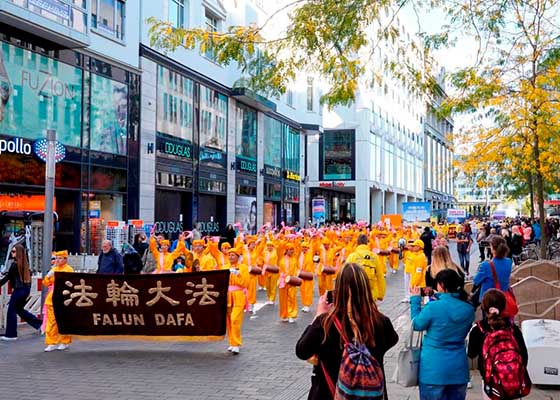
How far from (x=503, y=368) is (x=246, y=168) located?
102 feet

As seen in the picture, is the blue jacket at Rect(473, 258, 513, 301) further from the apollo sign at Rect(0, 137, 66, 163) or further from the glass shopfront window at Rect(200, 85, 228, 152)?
the glass shopfront window at Rect(200, 85, 228, 152)

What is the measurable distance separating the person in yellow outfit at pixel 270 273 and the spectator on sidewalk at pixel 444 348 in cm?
834

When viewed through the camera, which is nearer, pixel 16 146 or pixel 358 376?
pixel 358 376

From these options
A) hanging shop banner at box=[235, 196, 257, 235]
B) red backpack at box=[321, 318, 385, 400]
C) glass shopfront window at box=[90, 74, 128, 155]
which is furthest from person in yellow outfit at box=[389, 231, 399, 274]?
red backpack at box=[321, 318, 385, 400]

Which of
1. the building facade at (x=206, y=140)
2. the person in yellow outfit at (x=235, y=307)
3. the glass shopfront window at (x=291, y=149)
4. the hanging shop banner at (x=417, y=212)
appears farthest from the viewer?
the glass shopfront window at (x=291, y=149)

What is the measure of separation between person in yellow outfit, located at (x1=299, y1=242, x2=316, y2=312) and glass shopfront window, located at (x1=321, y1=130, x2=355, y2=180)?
44065 millimetres

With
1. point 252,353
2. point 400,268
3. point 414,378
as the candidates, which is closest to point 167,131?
point 400,268

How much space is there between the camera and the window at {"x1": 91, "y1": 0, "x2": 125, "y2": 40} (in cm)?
2209

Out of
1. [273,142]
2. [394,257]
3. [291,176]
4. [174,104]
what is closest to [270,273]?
[394,257]

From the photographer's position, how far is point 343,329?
12.0ft

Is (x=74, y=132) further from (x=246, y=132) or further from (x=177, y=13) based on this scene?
(x=246, y=132)

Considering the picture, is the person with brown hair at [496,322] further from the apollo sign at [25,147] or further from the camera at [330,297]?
the apollo sign at [25,147]

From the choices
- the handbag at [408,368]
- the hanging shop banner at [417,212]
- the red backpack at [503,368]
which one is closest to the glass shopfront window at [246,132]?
the hanging shop banner at [417,212]

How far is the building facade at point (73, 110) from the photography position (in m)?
18.7
